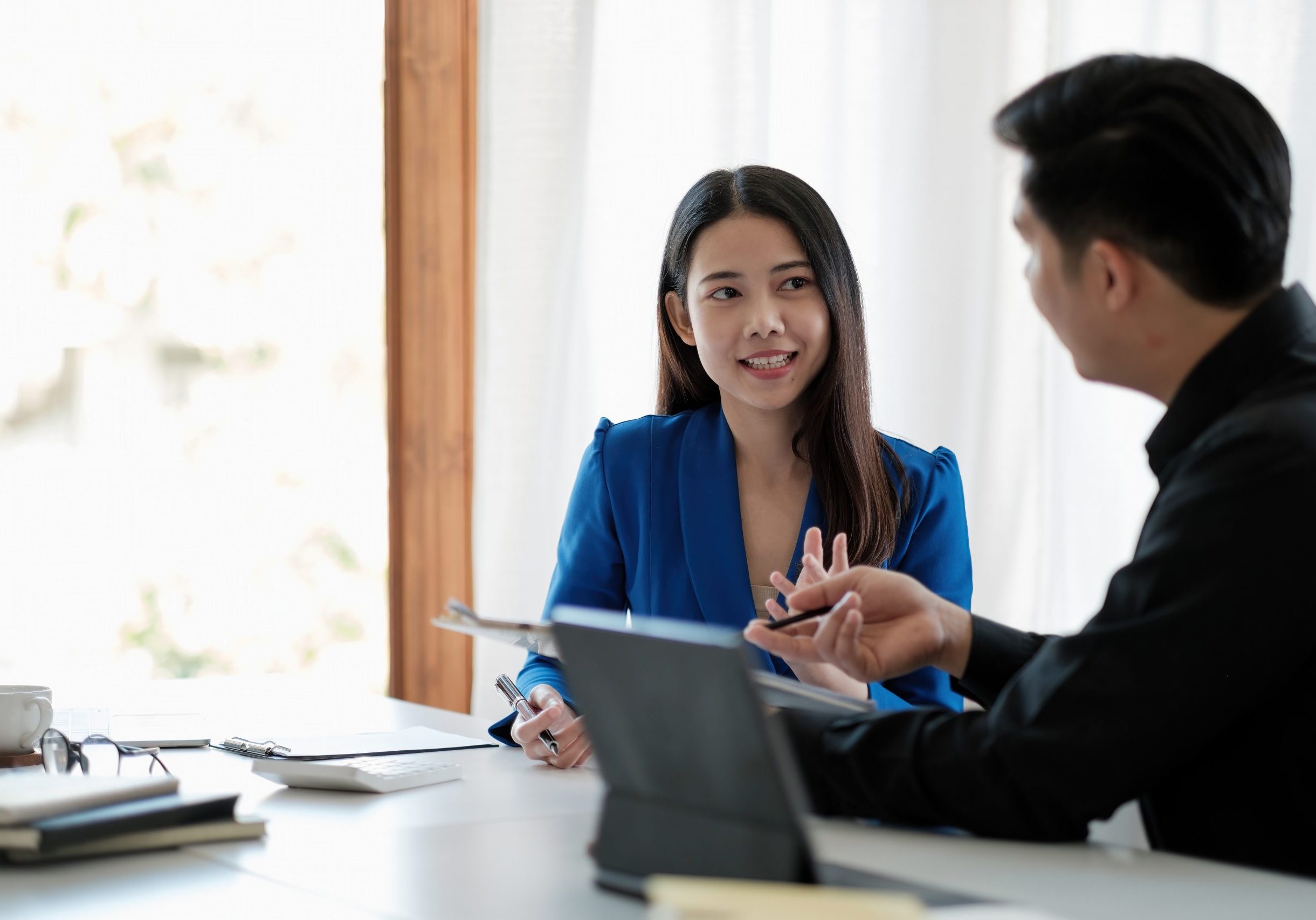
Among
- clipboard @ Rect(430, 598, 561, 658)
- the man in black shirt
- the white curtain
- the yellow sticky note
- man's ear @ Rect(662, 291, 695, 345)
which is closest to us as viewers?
the yellow sticky note

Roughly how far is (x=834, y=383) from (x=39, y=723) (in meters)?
1.16

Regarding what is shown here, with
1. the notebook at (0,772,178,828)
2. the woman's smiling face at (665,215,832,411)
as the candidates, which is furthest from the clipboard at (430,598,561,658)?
the woman's smiling face at (665,215,832,411)

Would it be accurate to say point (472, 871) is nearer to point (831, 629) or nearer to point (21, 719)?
point (831, 629)

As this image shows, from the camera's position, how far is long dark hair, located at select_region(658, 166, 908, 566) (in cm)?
191

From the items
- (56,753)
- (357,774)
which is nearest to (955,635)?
(357,774)

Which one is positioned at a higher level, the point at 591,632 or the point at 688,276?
the point at 688,276

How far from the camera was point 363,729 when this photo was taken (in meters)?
1.69

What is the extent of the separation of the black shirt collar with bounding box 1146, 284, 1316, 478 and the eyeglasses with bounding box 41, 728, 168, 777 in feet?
3.51

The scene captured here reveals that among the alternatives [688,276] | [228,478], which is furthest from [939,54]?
[228,478]

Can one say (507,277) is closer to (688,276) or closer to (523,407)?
(523,407)

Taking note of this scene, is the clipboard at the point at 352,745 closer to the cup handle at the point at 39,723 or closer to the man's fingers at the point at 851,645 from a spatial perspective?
the cup handle at the point at 39,723

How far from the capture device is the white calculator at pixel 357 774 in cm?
128

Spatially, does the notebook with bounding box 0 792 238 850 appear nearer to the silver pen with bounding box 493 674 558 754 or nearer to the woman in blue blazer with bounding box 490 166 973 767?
the silver pen with bounding box 493 674 558 754

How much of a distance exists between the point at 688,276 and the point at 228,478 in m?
1.50
